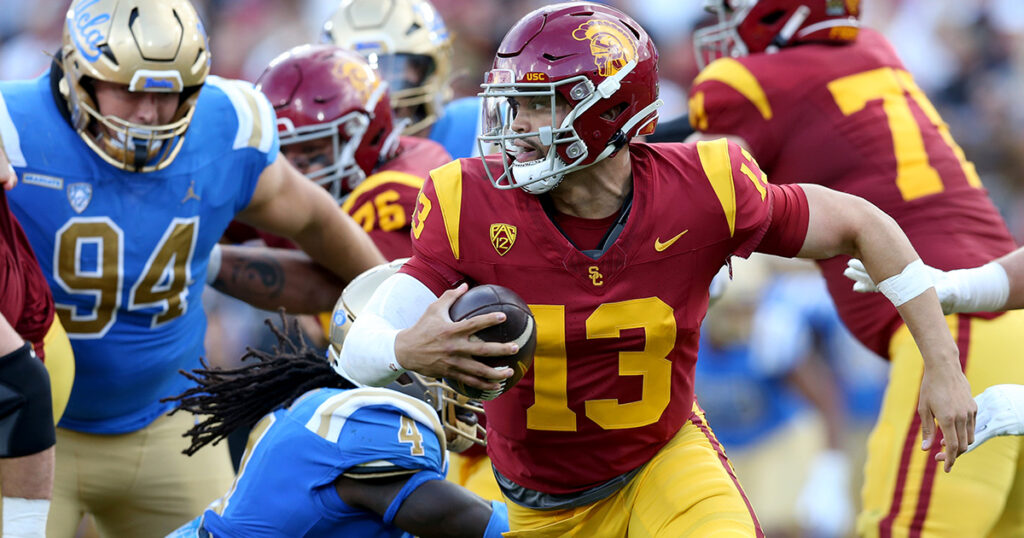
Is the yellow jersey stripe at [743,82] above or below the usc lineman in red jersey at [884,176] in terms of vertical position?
above

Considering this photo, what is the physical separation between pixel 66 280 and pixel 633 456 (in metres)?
1.74

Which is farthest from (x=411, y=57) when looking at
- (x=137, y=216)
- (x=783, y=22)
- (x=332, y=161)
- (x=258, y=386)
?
(x=258, y=386)

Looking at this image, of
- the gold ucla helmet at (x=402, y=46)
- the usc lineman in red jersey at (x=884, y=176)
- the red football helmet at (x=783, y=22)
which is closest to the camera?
the usc lineman in red jersey at (x=884, y=176)

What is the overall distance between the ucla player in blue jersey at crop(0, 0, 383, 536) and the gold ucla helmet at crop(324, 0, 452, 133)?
1.49 m

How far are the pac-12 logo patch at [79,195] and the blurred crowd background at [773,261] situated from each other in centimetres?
276

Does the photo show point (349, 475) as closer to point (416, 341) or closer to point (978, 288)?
point (416, 341)

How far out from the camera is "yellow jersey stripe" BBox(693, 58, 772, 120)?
432 centimetres

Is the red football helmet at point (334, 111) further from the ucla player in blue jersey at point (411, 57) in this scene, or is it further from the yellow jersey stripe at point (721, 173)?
the yellow jersey stripe at point (721, 173)

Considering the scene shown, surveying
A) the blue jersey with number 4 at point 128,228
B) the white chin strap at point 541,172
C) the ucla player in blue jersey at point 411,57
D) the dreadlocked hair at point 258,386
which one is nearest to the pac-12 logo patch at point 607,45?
the white chin strap at point 541,172

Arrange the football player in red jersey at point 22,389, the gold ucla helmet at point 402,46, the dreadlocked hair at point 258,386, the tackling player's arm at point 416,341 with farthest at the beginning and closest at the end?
the gold ucla helmet at point 402,46
the dreadlocked hair at point 258,386
the football player in red jersey at point 22,389
the tackling player's arm at point 416,341

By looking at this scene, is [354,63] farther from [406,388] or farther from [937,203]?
[937,203]

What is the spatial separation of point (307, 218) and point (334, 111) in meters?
0.61

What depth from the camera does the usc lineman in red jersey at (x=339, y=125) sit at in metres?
4.68

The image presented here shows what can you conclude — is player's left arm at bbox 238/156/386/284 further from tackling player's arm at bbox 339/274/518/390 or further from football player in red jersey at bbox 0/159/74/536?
tackling player's arm at bbox 339/274/518/390
